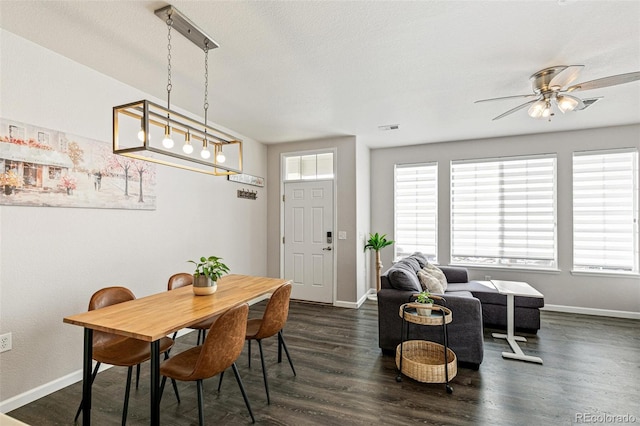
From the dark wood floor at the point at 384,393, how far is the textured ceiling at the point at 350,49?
2717 millimetres

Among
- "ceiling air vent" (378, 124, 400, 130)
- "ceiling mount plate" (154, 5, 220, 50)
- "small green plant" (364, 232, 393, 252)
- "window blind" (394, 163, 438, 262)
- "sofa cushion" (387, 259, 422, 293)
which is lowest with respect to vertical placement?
"sofa cushion" (387, 259, 422, 293)

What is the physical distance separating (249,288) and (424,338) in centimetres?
176

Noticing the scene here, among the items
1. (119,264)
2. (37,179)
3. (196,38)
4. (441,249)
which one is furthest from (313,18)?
(441,249)

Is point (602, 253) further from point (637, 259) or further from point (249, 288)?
point (249, 288)

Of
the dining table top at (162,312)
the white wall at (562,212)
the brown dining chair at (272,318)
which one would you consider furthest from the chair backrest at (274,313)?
the white wall at (562,212)

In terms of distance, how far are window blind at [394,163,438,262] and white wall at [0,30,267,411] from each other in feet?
12.2

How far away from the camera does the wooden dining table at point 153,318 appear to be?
5.37 ft

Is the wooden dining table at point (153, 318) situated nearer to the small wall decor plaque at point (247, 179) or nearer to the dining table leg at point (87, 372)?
the dining table leg at point (87, 372)

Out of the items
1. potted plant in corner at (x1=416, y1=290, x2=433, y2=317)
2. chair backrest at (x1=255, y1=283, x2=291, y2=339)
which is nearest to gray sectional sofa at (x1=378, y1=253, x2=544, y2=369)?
potted plant in corner at (x1=416, y1=290, x2=433, y2=317)

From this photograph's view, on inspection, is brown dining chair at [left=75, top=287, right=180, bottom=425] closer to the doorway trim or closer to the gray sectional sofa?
the gray sectional sofa

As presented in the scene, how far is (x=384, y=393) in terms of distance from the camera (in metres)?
2.41

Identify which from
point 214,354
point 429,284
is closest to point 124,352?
point 214,354

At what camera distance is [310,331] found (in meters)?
3.76

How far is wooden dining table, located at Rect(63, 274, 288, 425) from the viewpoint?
1.64 metres
